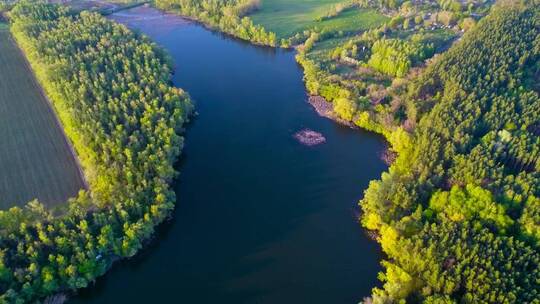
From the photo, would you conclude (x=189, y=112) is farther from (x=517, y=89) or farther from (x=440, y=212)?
(x=517, y=89)

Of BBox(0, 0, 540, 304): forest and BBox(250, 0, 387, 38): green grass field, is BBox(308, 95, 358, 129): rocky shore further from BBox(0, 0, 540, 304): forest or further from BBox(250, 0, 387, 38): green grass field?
BBox(250, 0, 387, 38): green grass field

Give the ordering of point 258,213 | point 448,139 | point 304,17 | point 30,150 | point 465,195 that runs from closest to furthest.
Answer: point 465,195 < point 258,213 < point 448,139 < point 30,150 < point 304,17

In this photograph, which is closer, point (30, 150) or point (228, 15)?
point (30, 150)

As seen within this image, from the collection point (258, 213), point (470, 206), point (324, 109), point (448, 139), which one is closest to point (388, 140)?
point (448, 139)

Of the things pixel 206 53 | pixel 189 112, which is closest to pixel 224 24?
pixel 206 53

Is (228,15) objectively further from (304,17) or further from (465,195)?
(465,195)

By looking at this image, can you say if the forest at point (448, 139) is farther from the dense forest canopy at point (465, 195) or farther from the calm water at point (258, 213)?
the calm water at point (258, 213)
